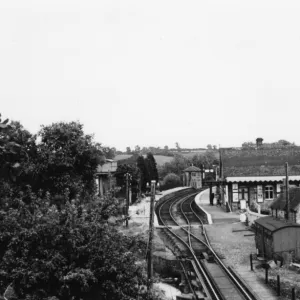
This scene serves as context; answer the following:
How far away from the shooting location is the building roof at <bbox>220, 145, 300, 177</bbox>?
38.3 m

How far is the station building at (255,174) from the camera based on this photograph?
37.3 meters

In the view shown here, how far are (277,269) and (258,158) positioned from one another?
22.9 m

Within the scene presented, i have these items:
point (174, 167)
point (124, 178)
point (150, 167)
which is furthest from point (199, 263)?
point (174, 167)

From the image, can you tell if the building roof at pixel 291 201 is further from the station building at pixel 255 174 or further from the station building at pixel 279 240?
the station building at pixel 255 174

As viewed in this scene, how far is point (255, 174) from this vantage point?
3788 centimetres

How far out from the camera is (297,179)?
3775 cm

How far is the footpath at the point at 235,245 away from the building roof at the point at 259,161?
4845 millimetres

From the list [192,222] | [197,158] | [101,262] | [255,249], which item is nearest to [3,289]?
[101,262]

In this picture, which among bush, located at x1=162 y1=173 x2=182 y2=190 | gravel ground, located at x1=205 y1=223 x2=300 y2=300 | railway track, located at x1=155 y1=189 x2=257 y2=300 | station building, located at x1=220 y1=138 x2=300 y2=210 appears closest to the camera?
railway track, located at x1=155 y1=189 x2=257 y2=300

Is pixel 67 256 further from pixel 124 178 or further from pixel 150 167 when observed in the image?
pixel 150 167

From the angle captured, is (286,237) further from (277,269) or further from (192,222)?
(192,222)

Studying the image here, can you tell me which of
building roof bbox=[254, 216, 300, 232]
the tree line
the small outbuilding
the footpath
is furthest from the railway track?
the small outbuilding

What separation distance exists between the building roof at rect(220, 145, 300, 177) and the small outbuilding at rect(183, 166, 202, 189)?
30.9 metres

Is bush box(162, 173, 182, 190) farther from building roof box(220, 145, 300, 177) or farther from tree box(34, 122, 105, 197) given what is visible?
tree box(34, 122, 105, 197)
